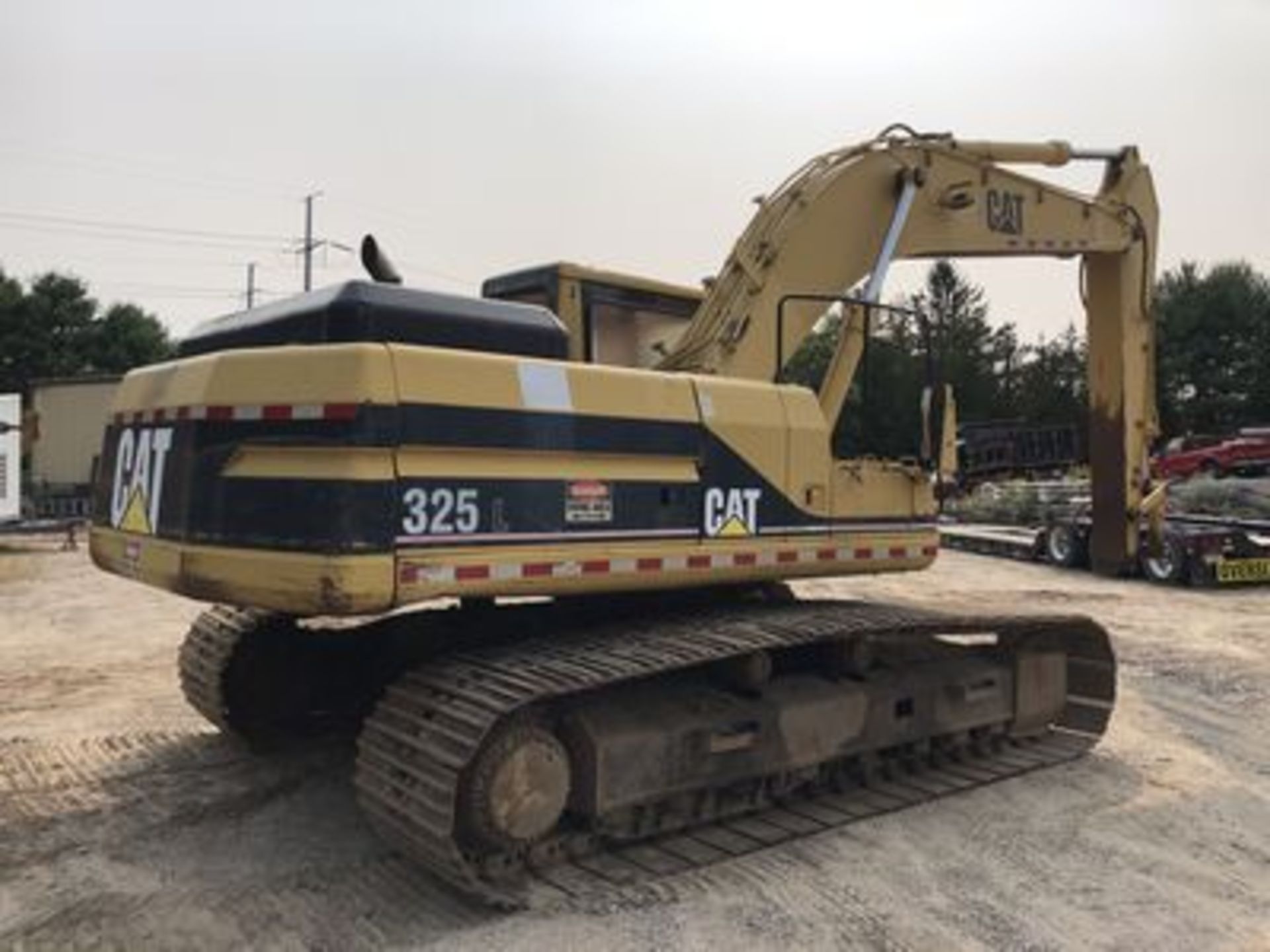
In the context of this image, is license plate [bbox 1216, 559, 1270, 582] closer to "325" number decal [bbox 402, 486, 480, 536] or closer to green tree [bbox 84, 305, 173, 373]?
"325" number decal [bbox 402, 486, 480, 536]

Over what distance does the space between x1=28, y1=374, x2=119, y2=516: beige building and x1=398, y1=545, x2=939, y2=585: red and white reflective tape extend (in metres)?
29.6

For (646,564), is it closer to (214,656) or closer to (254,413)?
(254,413)

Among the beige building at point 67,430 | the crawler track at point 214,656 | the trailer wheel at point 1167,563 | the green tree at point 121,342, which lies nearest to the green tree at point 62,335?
the green tree at point 121,342

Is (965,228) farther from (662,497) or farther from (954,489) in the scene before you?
(662,497)

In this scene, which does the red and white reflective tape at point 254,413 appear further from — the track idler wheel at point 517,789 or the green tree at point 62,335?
the green tree at point 62,335

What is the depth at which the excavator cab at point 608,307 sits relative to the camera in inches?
253

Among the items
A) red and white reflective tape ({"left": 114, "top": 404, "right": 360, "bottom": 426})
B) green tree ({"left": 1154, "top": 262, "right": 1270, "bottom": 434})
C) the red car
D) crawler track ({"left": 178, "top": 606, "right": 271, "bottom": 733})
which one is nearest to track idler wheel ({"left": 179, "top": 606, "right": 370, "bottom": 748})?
crawler track ({"left": 178, "top": 606, "right": 271, "bottom": 733})

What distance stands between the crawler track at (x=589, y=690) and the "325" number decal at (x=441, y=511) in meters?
0.61

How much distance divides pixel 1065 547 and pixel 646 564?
556 inches

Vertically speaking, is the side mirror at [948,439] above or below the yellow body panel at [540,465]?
above

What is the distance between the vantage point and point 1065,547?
17969 millimetres

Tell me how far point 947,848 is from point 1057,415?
160 ft

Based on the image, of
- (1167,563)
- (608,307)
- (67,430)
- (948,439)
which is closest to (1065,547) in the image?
(1167,563)

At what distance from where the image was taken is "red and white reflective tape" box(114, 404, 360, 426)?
4.46 meters
